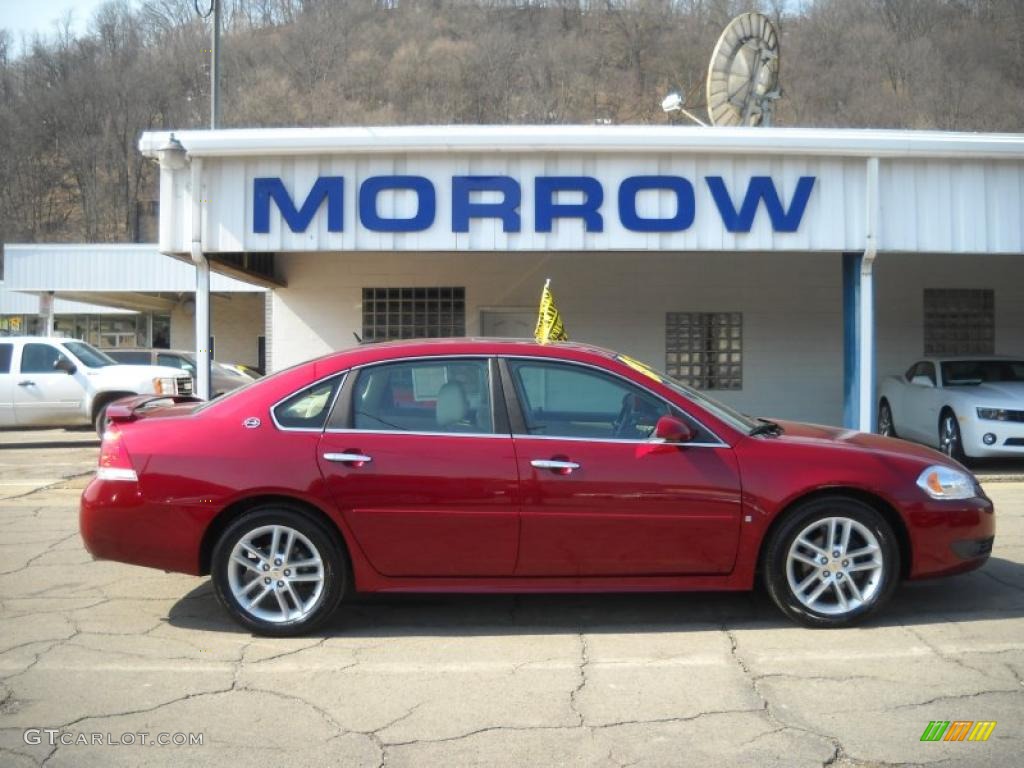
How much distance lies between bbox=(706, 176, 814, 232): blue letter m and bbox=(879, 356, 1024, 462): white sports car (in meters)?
3.08

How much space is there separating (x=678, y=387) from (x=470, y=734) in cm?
233

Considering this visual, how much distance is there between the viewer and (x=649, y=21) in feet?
206

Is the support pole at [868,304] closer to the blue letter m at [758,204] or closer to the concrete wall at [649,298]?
the blue letter m at [758,204]

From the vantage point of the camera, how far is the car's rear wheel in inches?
547

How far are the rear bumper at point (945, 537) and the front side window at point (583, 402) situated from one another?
1439 mm

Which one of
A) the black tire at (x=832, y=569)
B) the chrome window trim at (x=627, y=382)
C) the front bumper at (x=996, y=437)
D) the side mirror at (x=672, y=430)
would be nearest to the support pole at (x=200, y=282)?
the chrome window trim at (x=627, y=382)

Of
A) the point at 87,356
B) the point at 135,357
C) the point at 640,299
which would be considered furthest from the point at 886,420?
the point at 135,357

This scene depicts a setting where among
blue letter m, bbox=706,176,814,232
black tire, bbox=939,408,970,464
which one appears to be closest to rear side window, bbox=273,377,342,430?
blue letter m, bbox=706,176,814,232

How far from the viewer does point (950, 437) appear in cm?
1172

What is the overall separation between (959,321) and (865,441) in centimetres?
1144

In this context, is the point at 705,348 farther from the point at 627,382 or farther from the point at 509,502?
the point at 509,502

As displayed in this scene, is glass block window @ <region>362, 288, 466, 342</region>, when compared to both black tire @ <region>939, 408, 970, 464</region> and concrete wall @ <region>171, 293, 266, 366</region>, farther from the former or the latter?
concrete wall @ <region>171, 293, 266, 366</region>

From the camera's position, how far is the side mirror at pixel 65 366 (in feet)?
49.2

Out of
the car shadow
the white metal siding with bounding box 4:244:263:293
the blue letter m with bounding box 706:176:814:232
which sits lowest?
the car shadow
